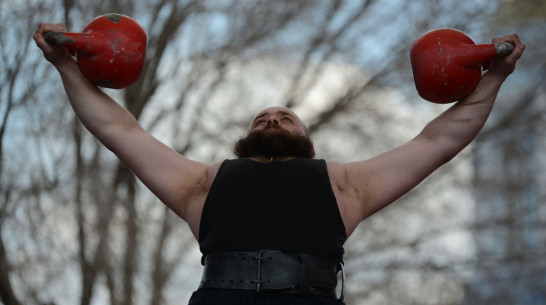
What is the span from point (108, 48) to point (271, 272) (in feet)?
3.47

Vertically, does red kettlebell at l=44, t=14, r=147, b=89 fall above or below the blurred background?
below

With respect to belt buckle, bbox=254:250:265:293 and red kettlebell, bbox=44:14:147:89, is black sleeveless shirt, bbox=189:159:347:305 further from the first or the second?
red kettlebell, bbox=44:14:147:89

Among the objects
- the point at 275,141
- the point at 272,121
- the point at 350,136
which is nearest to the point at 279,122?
the point at 272,121

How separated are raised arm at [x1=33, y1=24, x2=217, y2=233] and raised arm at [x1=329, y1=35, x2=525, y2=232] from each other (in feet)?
1.66

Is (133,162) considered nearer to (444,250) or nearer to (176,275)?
(176,275)

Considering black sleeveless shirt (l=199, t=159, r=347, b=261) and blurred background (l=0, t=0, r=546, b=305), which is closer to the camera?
black sleeveless shirt (l=199, t=159, r=347, b=261)

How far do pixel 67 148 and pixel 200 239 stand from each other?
5.85 metres

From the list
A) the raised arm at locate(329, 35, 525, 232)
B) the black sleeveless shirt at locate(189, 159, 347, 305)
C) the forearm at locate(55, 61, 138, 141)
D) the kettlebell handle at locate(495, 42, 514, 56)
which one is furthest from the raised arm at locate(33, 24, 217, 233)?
the kettlebell handle at locate(495, 42, 514, 56)

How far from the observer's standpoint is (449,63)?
120 inches

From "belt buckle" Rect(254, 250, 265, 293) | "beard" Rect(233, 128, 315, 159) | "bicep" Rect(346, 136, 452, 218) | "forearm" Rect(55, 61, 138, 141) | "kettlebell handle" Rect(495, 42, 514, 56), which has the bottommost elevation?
"belt buckle" Rect(254, 250, 265, 293)

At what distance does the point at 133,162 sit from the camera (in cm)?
301

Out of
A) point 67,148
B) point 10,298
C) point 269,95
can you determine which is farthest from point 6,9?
point 269,95

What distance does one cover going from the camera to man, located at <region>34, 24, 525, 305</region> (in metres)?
2.68

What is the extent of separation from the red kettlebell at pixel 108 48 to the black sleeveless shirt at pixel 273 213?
0.59 metres
